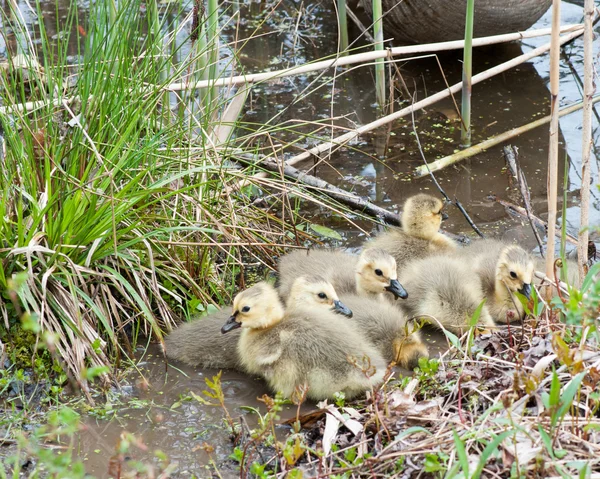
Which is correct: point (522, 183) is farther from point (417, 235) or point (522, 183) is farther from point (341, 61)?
point (341, 61)

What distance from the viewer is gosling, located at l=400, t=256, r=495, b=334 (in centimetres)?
418

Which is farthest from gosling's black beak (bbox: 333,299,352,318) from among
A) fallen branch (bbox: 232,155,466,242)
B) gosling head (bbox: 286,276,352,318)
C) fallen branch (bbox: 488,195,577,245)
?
fallen branch (bbox: 488,195,577,245)

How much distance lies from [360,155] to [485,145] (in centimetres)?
95

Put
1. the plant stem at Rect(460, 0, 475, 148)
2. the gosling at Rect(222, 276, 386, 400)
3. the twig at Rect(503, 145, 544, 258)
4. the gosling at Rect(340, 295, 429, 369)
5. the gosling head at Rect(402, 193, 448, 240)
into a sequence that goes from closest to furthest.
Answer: the gosling at Rect(222, 276, 386, 400), the gosling at Rect(340, 295, 429, 369), the gosling head at Rect(402, 193, 448, 240), the twig at Rect(503, 145, 544, 258), the plant stem at Rect(460, 0, 475, 148)

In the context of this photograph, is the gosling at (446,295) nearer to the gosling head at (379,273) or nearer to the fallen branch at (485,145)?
the gosling head at (379,273)

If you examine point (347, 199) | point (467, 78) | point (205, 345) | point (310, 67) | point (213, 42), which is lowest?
point (205, 345)

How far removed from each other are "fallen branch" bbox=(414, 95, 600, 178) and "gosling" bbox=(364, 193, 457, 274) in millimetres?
1283

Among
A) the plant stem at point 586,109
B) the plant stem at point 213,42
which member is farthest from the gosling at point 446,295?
A: the plant stem at point 213,42

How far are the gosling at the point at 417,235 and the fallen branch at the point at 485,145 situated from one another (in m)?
1.28

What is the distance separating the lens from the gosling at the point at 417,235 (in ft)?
15.3

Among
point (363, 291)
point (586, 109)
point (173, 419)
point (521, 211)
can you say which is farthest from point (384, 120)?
point (173, 419)

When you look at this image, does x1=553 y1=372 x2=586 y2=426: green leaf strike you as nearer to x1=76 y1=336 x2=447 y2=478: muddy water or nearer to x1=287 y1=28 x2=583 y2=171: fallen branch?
x1=76 y1=336 x2=447 y2=478: muddy water

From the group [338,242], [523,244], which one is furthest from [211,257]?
[523,244]

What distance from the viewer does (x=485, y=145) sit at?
6.26 metres
